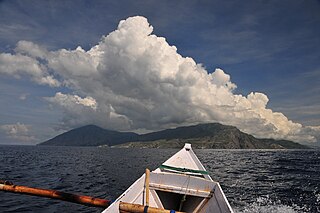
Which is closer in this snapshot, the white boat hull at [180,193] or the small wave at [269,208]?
the white boat hull at [180,193]

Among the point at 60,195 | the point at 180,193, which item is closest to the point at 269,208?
the point at 180,193

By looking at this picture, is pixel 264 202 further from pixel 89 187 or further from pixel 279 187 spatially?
pixel 89 187

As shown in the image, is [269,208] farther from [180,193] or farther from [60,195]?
[60,195]

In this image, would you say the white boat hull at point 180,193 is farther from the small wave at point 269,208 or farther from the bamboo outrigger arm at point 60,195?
the small wave at point 269,208

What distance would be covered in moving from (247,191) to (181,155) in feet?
40.8

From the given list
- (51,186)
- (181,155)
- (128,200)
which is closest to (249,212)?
(181,155)

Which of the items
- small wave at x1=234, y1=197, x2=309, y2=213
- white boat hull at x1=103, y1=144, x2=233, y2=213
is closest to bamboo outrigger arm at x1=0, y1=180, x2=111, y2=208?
white boat hull at x1=103, y1=144, x2=233, y2=213

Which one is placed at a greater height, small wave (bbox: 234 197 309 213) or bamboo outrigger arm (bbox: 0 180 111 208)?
bamboo outrigger arm (bbox: 0 180 111 208)

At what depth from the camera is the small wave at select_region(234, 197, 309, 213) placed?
54.7 ft

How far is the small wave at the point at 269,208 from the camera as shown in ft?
54.7

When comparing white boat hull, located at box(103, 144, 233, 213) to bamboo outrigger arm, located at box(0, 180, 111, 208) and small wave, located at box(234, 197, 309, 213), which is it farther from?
small wave, located at box(234, 197, 309, 213)

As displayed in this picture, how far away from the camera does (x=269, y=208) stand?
17.4m

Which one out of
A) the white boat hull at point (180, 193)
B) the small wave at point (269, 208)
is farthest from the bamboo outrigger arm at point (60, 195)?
the small wave at point (269, 208)

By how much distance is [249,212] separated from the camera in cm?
1616
